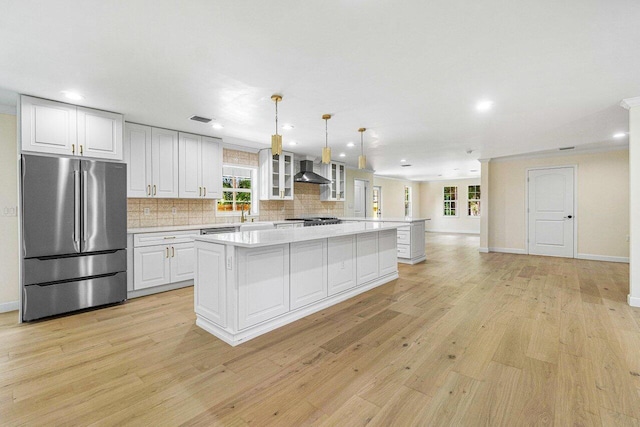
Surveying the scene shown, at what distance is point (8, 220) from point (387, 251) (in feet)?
16.6

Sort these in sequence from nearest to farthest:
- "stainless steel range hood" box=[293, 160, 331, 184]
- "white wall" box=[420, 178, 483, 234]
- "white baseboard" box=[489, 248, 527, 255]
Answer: "stainless steel range hood" box=[293, 160, 331, 184] < "white baseboard" box=[489, 248, 527, 255] < "white wall" box=[420, 178, 483, 234]

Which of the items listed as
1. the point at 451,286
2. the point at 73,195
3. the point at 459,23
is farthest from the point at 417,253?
the point at 73,195

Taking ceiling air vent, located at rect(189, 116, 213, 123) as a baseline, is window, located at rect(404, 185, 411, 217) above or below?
below

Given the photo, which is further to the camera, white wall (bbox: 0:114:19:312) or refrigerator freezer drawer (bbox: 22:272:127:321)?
white wall (bbox: 0:114:19:312)

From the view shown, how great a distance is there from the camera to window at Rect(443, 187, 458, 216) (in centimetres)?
1288

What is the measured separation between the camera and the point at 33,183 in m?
3.18

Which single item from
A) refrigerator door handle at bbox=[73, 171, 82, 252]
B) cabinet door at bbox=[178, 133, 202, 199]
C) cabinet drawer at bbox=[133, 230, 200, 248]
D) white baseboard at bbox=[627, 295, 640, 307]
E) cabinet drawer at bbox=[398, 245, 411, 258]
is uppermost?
cabinet door at bbox=[178, 133, 202, 199]

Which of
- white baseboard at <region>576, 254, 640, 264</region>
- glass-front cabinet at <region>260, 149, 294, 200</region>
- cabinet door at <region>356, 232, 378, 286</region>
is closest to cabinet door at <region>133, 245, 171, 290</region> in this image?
glass-front cabinet at <region>260, 149, 294, 200</region>

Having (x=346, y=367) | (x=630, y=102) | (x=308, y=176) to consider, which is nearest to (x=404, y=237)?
(x=308, y=176)

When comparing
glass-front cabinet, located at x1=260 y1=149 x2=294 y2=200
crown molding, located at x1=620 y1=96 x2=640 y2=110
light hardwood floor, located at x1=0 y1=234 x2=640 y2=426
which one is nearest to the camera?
light hardwood floor, located at x1=0 y1=234 x2=640 y2=426

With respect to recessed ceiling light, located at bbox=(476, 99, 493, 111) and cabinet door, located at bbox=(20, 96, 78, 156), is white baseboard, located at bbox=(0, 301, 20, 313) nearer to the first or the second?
cabinet door, located at bbox=(20, 96, 78, 156)

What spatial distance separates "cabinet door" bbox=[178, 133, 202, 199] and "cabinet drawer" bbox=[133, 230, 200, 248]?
2.31 feet

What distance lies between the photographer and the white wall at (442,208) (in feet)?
40.8

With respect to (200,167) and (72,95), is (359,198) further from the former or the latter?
(72,95)
